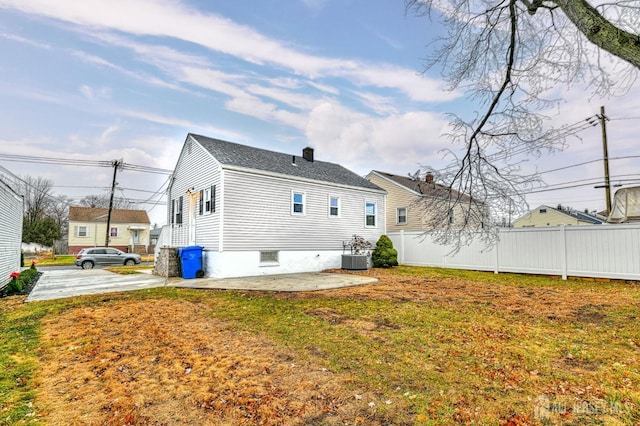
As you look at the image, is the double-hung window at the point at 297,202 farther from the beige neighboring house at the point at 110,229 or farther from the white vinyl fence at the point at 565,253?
the beige neighboring house at the point at 110,229

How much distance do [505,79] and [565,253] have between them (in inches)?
345

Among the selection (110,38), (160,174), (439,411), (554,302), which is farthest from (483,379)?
(160,174)

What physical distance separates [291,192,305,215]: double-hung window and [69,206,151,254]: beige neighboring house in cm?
→ 2777

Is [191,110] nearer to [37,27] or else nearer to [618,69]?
[37,27]

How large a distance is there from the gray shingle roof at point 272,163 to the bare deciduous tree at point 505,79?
8700 mm

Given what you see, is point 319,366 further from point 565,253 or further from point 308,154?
point 308,154

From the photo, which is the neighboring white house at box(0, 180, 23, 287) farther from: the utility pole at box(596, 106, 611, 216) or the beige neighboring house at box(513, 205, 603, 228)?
the beige neighboring house at box(513, 205, 603, 228)

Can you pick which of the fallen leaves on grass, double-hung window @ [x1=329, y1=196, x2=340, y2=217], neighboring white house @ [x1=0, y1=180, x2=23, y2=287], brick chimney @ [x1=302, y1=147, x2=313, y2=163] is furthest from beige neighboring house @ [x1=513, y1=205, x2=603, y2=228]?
neighboring white house @ [x1=0, y1=180, x2=23, y2=287]

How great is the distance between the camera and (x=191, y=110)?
51.4 ft

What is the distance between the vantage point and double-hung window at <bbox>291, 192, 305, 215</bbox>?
44.3 feet

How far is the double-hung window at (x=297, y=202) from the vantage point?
1352cm

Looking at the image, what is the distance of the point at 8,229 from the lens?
1123 centimetres

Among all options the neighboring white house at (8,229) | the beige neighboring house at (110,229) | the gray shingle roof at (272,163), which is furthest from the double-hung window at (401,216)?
the beige neighboring house at (110,229)

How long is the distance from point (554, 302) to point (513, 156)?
4.38 metres
